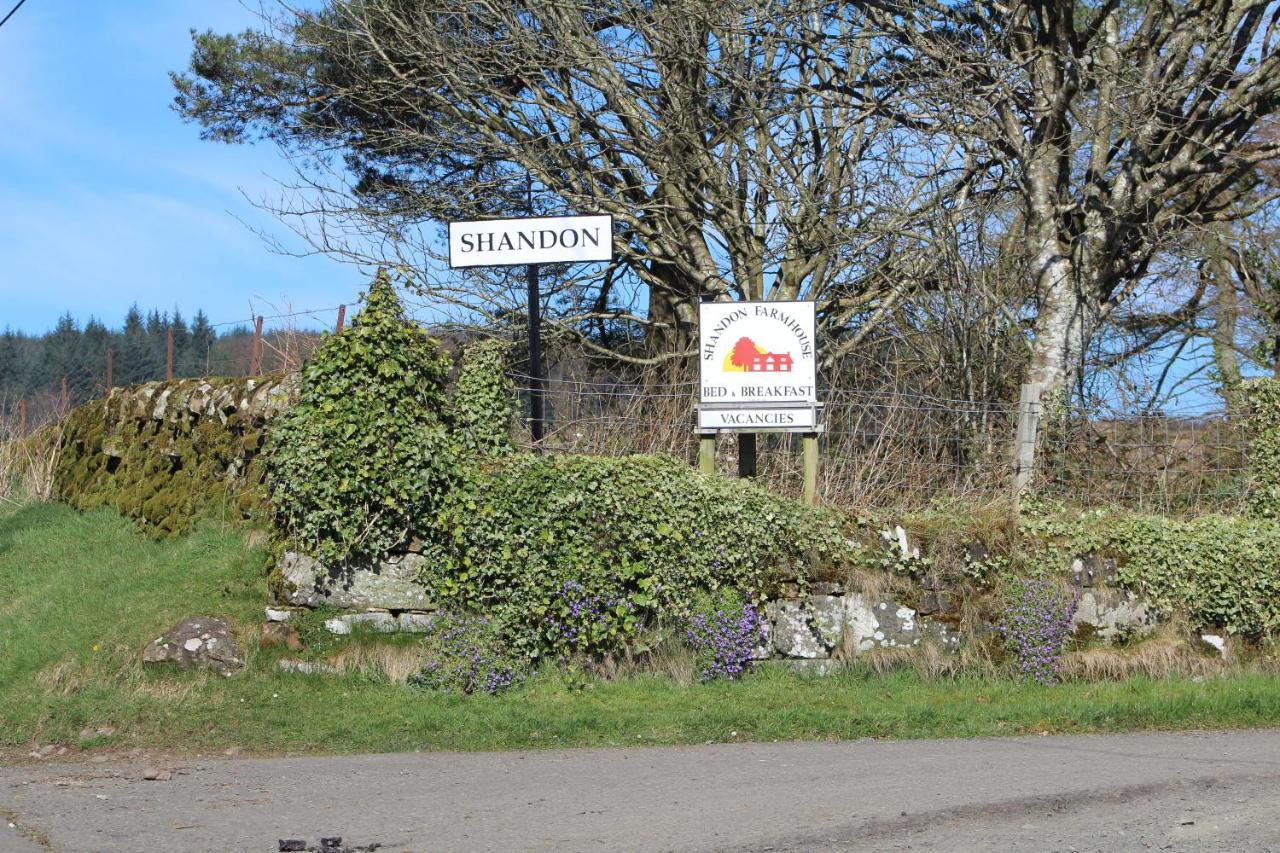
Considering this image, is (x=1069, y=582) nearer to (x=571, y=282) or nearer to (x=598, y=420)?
(x=598, y=420)

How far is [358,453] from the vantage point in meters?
9.39

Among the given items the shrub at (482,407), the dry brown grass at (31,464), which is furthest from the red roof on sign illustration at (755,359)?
the dry brown grass at (31,464)

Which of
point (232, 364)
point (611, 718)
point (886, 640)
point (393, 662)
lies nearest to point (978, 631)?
point (886, 640)

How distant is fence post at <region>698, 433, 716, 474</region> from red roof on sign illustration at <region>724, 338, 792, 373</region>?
0.66 m

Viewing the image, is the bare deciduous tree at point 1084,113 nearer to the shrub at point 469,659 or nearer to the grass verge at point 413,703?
the grass verge at point 413,703

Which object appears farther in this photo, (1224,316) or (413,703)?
(1224,316)

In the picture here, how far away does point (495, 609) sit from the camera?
366 inches

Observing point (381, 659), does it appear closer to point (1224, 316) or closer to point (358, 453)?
point (358, 453)

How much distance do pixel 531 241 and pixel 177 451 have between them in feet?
14.6

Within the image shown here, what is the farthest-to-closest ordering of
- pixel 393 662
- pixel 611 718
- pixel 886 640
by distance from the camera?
1. pixel 886 640
2. pixel 393 662
3. pixel 611 718

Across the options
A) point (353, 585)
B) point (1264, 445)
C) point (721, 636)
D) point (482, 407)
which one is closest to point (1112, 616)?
point (1264, 445)

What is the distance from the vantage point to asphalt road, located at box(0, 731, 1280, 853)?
18.8 feet

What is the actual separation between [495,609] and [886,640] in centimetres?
323

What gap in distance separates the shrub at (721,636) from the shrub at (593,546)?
0.43 ft
